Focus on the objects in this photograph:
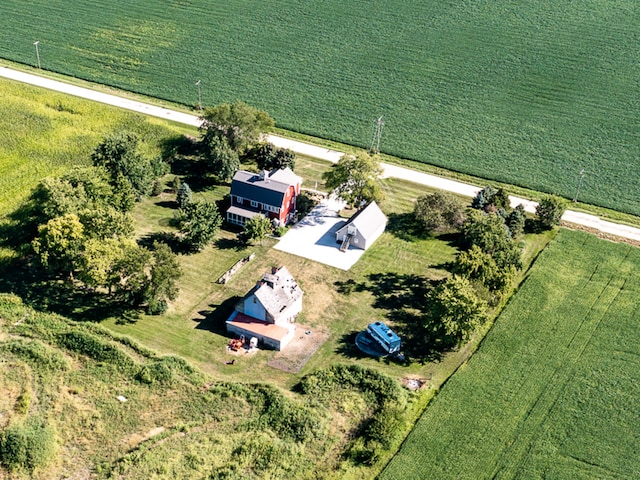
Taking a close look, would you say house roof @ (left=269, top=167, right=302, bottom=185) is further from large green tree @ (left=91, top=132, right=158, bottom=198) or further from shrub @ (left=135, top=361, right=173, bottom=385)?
shrub @ (left=135, top=361, right=173, bottom=385)

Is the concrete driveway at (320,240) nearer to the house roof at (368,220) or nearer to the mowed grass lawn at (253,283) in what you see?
the mowed grass lawn at (253,283)

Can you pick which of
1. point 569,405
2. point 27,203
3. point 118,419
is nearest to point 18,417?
point 118,419

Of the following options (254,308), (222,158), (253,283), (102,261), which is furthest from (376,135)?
(102,261)

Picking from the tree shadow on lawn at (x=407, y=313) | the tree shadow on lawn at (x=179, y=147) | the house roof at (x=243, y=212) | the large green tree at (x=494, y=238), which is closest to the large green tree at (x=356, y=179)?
the house roof at (x=243, y=212)

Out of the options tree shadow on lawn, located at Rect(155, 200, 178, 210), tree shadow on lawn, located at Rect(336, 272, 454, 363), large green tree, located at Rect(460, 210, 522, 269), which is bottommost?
tree shadow on lawn, located at Rect(336, 272, 454, 363)

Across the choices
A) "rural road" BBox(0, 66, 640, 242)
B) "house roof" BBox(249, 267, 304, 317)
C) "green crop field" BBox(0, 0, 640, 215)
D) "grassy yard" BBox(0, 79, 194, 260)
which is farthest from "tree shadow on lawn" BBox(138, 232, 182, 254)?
"green crop field" BBox(0, 0, 640, 215)

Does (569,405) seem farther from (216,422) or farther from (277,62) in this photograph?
(277,62)
